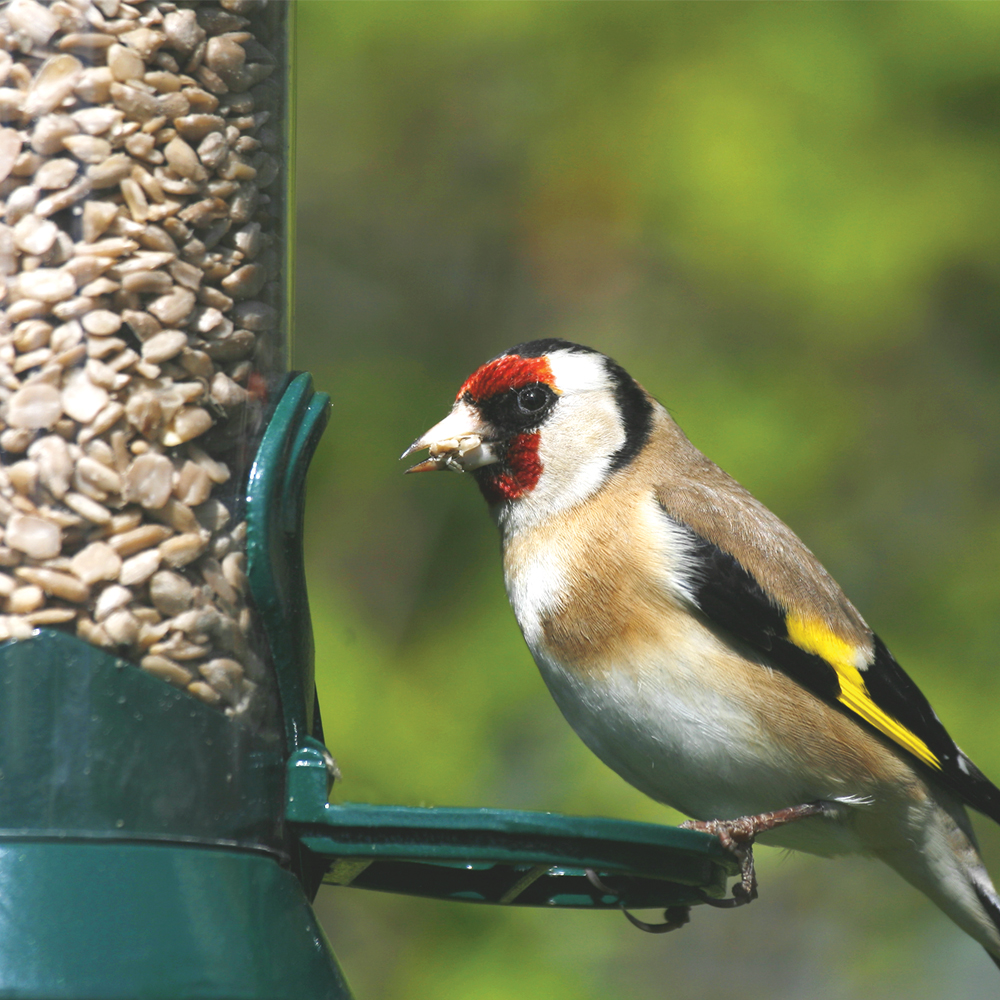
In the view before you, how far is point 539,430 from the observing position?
11.3 ft

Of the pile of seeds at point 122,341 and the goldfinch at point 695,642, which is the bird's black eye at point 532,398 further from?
the pile of seeds at point 122,341

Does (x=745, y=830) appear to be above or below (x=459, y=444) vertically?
below

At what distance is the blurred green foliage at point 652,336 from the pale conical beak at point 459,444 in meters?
1.13

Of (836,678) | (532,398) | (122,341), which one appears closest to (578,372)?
(532,398)

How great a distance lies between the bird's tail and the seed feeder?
3.28 ft

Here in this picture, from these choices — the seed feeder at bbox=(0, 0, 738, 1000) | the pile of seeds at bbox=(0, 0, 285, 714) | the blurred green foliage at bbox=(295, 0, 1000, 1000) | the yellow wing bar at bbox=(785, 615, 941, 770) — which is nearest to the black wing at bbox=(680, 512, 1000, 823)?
the yellow wing bar at bbox=(785, 615, 941, 770)

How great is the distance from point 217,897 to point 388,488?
2850mm

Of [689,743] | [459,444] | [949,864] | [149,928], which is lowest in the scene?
[949,864]

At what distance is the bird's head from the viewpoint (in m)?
3.36

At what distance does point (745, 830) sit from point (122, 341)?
1.64m

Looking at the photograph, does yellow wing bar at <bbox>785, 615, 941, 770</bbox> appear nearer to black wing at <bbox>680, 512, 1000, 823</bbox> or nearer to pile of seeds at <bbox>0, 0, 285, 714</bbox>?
black wing at <bbox>680, 512, 1000, 823</bbox>

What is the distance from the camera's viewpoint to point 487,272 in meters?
5.26

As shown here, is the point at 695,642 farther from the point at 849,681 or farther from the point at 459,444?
the point at 459,444

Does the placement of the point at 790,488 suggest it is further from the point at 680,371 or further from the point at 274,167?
the point at 274,167
